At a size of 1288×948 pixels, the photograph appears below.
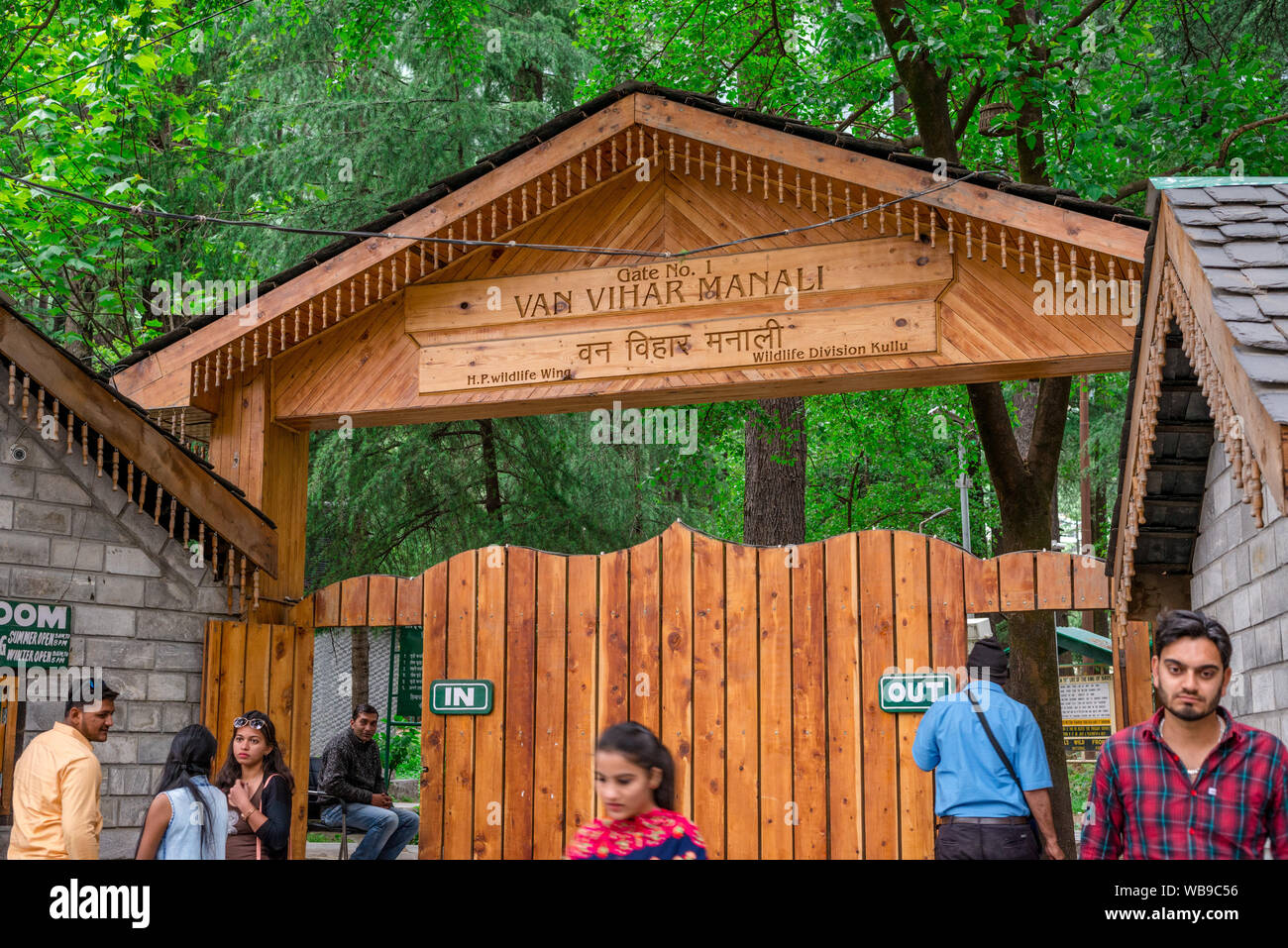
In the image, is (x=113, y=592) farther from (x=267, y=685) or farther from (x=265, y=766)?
(x=265, y=766)

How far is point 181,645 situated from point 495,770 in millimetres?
2254

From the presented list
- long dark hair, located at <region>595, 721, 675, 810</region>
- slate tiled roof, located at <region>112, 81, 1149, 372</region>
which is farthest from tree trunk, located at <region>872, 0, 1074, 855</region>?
long dark hair, located at <region>595, 721, 675, 810</region>

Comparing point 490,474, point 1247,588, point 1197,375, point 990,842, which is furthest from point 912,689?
point 490,474

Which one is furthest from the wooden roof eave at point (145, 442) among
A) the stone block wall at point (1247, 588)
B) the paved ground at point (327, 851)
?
the stone block wall at point (1247, 588)

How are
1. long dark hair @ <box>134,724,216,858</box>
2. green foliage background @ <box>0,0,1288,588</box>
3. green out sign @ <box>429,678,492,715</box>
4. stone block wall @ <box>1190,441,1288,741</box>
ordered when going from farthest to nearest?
green foliage background @ <box>0,0,1288,588</box> < green out sign @ <box>429,678,492,715</box> < long dark hair @ <box>134,724,216,858</box> < stone block wall @ <box>1190,441,1288,741</box>

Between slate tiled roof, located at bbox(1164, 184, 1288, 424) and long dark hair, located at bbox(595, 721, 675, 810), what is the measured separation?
1.96m

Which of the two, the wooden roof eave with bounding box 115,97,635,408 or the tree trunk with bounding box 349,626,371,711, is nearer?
the wooden roof eave with bounding box 115,97,635,408

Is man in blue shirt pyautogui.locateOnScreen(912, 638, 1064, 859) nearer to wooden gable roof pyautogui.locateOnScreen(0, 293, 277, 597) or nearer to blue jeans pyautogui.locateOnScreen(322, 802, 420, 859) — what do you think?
blue jeans pyautogui.locateOnScreen(322, 802, 420, 859)

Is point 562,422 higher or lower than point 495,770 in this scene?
higher

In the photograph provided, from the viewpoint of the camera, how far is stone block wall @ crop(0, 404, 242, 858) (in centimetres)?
802

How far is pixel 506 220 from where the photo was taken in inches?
350

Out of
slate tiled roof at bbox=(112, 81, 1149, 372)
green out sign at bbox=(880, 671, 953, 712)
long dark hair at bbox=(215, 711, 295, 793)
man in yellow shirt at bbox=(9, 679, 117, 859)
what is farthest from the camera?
slate tiled roof at bbox=(112, 81, 1149, 372)
